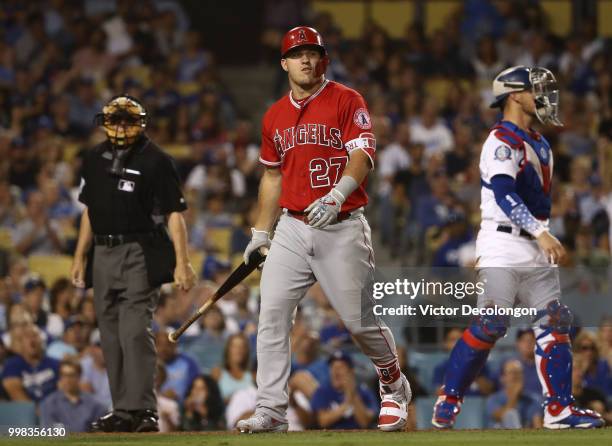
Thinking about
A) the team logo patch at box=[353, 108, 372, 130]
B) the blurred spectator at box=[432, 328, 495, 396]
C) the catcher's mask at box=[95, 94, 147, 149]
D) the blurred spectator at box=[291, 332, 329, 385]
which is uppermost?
the catcher's mask at box=[95, 94, 147, 149]

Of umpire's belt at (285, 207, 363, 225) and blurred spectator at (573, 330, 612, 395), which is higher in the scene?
umpire's belt at (285, 207, 363, 225)

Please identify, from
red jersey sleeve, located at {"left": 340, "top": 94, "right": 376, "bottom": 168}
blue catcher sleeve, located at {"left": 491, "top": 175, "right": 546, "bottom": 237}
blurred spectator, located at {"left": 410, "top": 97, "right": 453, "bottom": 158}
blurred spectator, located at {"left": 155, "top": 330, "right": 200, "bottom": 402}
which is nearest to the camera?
red jersey sleeve, located at {"left": 340, "top": 94, "right": 376, "bottom": 168}

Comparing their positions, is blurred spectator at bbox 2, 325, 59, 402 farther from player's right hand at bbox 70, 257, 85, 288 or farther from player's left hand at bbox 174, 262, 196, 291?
player's left hand at bbox 174, 262, 196, 291

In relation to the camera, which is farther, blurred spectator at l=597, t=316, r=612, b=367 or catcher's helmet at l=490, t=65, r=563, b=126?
blurred spectator at l=597, t=316, r=612, b=367

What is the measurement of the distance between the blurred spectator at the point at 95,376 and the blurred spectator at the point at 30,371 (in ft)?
0.91

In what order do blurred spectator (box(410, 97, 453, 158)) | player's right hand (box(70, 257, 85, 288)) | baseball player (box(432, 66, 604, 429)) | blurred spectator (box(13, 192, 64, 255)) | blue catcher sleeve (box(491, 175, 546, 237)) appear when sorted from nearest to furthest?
blue catcher sleeve (box(491, 175, 546, 237)) → baseball player (box(432, 66, 604, 429)) → player's right hand (box(70, 257, 85, 288)) → blurred spectator (box(13, 192, 64, 255)) → blurred spectator (box(410, 97, 453, 158))

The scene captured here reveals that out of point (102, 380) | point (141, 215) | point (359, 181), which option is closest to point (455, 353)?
point (359, 181)

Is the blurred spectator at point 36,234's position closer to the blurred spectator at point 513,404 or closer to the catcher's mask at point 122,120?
the blurred spectator at point 513,404

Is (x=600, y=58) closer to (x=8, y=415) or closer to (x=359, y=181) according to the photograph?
(x=8, y=415)

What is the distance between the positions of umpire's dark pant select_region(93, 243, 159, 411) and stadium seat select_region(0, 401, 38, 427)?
1.79 m

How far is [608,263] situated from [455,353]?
5639 millimetres

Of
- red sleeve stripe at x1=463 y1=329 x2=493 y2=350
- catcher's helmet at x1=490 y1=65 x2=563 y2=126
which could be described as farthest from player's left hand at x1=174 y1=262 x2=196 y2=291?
catcher's helmet at x1=490 y1=65 x2=563 y2=126

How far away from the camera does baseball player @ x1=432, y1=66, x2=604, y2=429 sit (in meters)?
7.27

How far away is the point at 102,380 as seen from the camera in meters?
11.3
